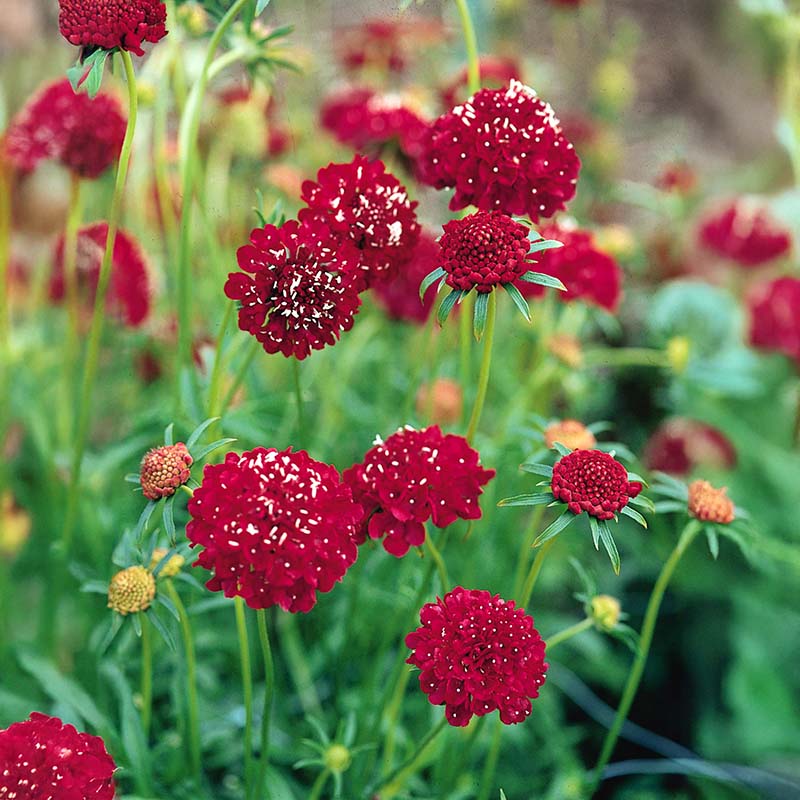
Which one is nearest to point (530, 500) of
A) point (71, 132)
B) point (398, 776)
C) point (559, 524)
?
point (559, 524)

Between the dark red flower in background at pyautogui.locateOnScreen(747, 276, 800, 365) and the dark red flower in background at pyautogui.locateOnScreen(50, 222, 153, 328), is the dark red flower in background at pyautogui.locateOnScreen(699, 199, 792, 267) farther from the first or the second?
the dark red flower in background at pyautogui.locateOnScreen(50, 222, 153, 328)

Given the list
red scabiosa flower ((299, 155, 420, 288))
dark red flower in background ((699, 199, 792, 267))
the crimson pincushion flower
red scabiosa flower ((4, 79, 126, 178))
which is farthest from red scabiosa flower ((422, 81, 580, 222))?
dark red flower in background ((699, 199, 792, 267))

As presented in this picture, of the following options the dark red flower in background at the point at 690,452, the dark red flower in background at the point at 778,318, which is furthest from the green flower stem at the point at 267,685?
the dark red flower in background at the point at 778,318

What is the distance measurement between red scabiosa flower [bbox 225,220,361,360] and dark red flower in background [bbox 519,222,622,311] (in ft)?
1.28

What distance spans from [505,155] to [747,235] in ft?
3.80

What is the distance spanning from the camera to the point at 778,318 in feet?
5.08

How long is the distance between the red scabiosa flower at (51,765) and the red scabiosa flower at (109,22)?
1.66ft

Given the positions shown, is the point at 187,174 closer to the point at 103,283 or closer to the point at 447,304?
the point at 103,283

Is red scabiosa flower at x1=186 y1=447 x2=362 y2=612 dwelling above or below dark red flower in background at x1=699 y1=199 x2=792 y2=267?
below

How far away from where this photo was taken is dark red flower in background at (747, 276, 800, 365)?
1.53 m

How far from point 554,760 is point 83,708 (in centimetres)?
62

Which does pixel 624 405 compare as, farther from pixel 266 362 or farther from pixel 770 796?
pixel 770 796

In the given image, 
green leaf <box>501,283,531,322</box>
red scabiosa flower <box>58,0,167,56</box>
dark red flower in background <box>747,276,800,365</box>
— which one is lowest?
dark red flower in background <box>747,276,800,365</box>

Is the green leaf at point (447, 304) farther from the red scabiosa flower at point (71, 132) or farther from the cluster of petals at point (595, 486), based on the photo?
the red scabiosa flower at point (71, 132)
